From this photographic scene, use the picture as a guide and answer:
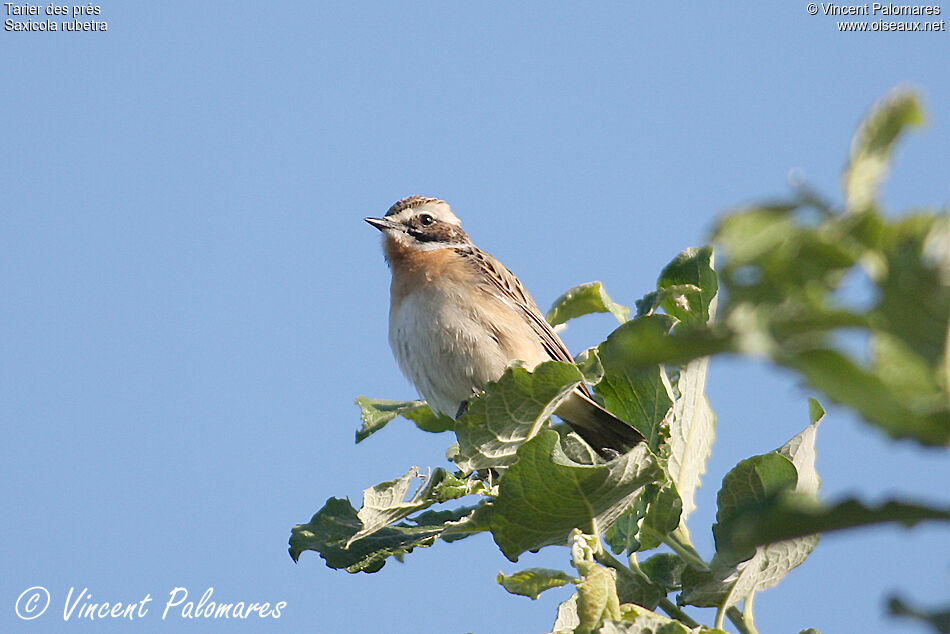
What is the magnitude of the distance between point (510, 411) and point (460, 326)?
4.82 meters

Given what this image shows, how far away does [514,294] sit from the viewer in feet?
32.0

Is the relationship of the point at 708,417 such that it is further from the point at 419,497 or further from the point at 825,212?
the point at 825,212

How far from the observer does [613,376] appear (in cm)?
463

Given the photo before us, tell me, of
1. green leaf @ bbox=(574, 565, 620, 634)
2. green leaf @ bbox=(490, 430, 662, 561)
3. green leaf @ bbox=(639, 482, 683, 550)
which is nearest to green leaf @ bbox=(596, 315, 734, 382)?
green leaf @ bbox=(574, 565, 620, 634)

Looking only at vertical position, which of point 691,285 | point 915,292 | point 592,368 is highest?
point 691,285

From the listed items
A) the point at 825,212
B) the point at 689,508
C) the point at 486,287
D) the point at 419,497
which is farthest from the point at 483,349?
the point at 825,212

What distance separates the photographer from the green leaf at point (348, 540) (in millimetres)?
4652

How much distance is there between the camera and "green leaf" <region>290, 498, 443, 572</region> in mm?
4652

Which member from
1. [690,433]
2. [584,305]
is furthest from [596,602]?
[584,305]

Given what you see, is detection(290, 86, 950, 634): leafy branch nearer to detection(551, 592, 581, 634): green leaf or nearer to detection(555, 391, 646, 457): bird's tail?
detection(551, 592, 581, 634): green leaf

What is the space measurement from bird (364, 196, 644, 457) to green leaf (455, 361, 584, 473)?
3229mm

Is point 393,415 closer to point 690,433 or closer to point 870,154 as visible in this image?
point 690,433

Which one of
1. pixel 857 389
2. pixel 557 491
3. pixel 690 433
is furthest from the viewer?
pixel 690 433

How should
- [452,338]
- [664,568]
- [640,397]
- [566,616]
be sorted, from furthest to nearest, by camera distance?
[452,338] < [640,397] < [664,568] < [566,616]
